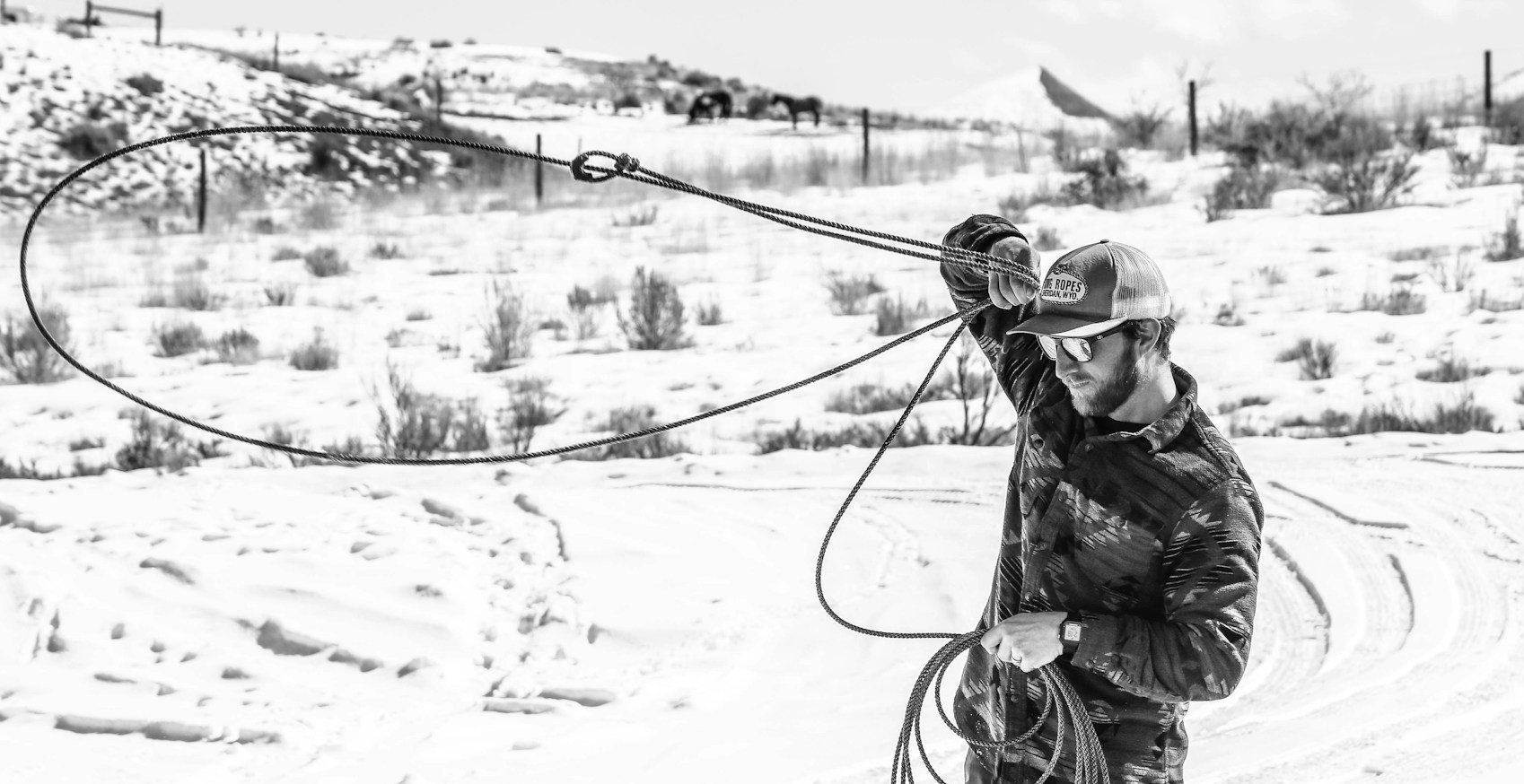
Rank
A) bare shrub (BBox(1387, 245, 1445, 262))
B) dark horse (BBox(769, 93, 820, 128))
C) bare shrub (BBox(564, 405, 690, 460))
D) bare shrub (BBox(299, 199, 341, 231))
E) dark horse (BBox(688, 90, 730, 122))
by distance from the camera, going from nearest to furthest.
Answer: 1. bare shrub (BBox(564, 405, 690, 460))
2. bare shrub (BBox(1387, 245, 1445, 262))
3. bare shrub (BBox(299, 199, 341, 231))
4. dark horse (BBox(769, 93, 820, 128))
5. dark horse (BBox(688, 90, 730, 122))

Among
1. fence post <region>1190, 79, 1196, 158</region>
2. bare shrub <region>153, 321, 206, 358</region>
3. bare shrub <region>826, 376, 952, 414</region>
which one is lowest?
bare shrub <region>826, 376, 952, 414</region>

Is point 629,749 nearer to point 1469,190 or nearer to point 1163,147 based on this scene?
point 1469,190

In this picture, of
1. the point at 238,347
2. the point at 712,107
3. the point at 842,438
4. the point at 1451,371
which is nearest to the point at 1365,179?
the point at 1451,371

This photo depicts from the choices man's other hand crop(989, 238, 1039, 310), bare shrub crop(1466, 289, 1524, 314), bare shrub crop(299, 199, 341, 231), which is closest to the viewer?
man's other hand crop(989, 238, 1039, 310)

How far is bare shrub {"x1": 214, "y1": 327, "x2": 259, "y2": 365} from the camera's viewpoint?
10094 mm

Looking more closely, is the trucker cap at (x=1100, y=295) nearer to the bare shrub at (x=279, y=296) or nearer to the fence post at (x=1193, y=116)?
the bare shrub at (x=279, y=296)

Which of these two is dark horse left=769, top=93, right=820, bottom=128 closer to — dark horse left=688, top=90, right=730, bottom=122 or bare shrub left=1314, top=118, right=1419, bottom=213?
dark horse left=688, top=90, right=730, bottom=122

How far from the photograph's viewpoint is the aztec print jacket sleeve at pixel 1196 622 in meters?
1.90

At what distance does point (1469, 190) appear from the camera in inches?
523

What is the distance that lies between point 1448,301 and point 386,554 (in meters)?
7.32

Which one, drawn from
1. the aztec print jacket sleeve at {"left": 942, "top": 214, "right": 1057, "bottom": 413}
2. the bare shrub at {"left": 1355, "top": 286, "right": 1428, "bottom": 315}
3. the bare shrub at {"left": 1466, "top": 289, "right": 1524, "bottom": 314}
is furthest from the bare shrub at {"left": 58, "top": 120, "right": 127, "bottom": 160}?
the aztec print jacket sleeve at {"left": 942, "top": 214, "right": 1057, "bottom": 413}

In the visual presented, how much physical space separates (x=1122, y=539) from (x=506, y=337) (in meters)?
8.34

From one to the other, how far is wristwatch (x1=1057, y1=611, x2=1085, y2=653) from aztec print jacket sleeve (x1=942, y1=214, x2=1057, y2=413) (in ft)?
1.59

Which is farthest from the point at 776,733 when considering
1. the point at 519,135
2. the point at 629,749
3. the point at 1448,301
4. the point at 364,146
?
the point at 519,135
